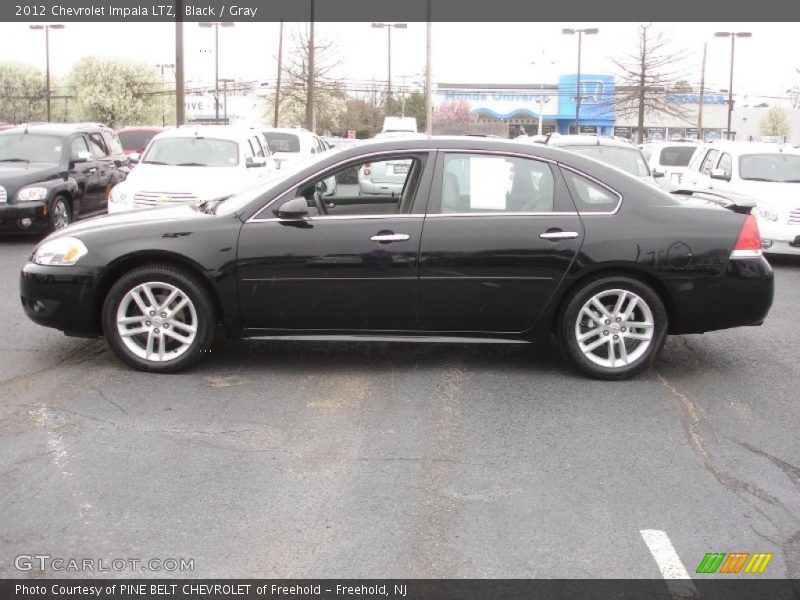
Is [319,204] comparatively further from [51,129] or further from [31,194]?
[51,129]

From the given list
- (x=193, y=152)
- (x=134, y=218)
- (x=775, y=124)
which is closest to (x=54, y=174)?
(x=193, y=152)

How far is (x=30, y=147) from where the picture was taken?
45.4 ft

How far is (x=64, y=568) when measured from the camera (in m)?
3.43

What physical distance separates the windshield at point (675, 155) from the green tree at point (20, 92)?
2108 inches

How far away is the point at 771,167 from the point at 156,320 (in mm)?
10538

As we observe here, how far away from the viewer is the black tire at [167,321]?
19.7 feet

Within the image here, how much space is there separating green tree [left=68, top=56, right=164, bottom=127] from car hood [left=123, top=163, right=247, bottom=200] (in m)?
54.3

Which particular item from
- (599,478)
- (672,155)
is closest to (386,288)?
(599,478)

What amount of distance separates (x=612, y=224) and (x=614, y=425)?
1.50 m

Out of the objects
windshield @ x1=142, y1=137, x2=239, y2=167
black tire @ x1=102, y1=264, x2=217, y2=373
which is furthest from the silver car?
windshield @ x1=142, y1=137, x2=239, y2=167

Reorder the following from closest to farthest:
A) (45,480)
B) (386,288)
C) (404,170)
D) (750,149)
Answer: (45,480) → (386,288) → (404,170) → (750,149)

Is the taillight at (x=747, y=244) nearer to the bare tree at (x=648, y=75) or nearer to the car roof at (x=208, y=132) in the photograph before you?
the car roof at (x=208, y=132)
